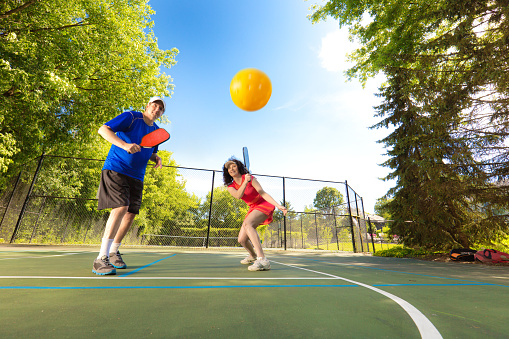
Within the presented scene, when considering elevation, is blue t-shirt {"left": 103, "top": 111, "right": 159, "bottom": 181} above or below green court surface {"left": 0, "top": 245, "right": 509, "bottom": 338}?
above

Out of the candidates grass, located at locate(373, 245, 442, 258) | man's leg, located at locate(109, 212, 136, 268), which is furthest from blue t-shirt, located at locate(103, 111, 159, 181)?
grass, located at locate(373, 245, 442, 258)

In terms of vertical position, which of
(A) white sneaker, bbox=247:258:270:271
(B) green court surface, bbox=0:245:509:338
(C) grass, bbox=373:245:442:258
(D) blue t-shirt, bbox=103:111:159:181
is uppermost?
(D) blue t-shirt, bbox=103:111:159:181

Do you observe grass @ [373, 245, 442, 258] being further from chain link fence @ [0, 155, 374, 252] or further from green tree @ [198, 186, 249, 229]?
green tree @ [198, 186, 249, 229]

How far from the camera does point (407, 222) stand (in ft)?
35.5

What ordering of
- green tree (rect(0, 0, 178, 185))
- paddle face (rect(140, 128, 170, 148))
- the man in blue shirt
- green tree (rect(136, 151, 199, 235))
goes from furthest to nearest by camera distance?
green tree (rect(136, 151, 199, 235))
green tree (rect(0, 0, 178, 185))
paddle face (rect(140, 128, 170, 148))
the man in blue shirt

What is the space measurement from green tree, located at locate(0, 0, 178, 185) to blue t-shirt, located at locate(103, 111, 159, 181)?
5.66 meters

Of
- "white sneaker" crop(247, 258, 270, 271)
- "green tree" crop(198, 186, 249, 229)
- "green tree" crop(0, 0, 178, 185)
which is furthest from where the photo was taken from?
"green tree" crop(198, 186, 249, 229)

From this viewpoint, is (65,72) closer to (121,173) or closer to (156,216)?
(121,173)

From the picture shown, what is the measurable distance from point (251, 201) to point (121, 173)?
1.80 m

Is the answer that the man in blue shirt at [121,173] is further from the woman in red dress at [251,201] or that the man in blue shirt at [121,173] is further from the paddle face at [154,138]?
the woman in red dress at [251,201]

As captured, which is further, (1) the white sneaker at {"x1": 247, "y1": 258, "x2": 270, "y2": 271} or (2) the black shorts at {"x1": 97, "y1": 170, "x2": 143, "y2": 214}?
(1) the white sneaker at {"x1": 247, "y1": 258, "x2": 270, "y2": 271}

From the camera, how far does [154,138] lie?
2.92m

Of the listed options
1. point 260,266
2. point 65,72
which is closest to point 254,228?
point 260,266

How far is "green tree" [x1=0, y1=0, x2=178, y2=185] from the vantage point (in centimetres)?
663
